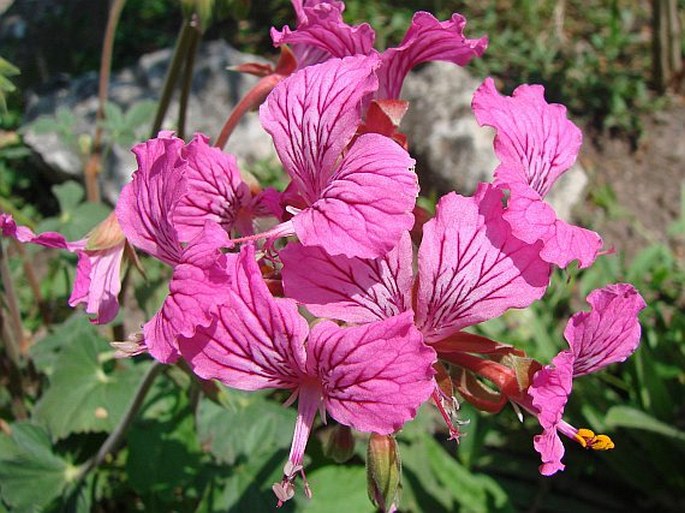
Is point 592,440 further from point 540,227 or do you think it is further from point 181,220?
point 181,220

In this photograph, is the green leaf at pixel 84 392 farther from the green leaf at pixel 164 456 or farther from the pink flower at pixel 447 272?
the pink flower at pixel 447 272

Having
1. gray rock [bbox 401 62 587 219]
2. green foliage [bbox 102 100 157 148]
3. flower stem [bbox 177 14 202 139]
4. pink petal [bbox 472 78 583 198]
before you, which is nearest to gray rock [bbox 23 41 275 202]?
gray rock [bbox 401 62 587 219]

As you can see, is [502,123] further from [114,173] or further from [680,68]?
[680,68]

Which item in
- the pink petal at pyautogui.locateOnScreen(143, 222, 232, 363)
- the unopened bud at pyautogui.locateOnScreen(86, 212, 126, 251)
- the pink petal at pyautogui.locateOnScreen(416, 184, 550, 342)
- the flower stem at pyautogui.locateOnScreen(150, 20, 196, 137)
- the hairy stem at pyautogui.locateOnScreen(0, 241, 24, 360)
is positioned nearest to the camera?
the pink petal at pyautogui.locateOnScreen(143, 222, 232, 363)

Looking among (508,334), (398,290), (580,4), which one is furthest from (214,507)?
(580,4)

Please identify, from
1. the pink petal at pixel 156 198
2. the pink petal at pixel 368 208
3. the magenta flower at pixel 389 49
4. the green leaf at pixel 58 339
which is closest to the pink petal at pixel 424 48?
the magenta flower at pixel 389 49

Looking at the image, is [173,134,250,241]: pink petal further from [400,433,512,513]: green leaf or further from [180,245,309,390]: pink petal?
[400,433,512,513]: green leaf

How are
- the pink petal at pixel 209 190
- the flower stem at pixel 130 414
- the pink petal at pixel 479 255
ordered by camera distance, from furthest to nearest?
the flower stem at pixel 130 414 → the pink petal at pixel 209 190 → the pink petal at pixel 479 255

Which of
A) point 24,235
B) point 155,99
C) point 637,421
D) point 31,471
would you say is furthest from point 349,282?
point 155,99
